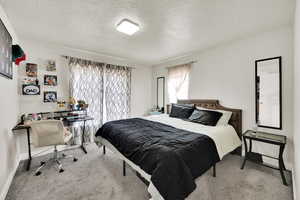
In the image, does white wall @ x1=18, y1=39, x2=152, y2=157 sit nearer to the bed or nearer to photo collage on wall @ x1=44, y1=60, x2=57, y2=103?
photo collage on wall @ x1=44, y1=60, x2=57, y2=103

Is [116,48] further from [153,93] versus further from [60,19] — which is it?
[153,93]

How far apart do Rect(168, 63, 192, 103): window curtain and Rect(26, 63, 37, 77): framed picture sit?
3.53 m

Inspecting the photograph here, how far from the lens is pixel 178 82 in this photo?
4168 mm

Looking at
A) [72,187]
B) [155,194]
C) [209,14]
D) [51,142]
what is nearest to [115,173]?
[72,187]

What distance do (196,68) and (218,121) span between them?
1.66 metres

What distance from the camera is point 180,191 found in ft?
4.39

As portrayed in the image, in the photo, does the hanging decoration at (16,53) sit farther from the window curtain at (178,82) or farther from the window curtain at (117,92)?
the window curtain at (178,82)

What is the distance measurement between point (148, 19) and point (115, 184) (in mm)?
2564

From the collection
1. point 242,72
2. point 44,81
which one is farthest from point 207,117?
point 44,81

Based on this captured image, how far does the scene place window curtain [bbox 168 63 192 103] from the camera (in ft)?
12.9

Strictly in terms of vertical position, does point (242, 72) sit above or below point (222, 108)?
above

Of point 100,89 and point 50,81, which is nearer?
point 50,81

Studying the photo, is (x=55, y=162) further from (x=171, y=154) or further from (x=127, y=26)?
(x=127, y=26)

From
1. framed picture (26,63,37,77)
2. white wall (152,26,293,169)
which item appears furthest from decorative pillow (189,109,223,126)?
framed picture (26,63,37,77)
